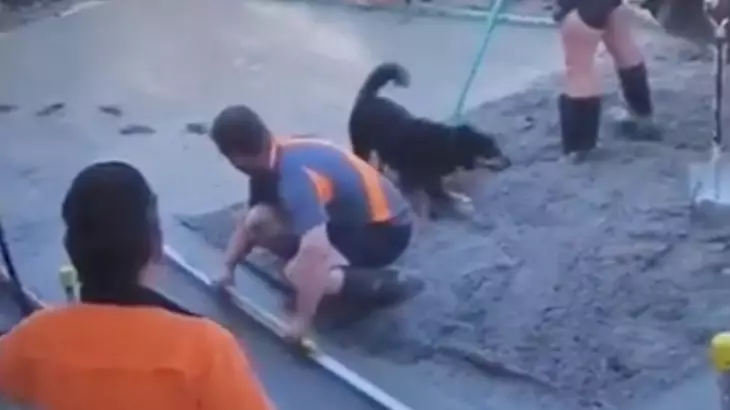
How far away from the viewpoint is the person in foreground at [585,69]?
10.0 ft

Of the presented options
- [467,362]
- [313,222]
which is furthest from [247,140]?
[467,362]

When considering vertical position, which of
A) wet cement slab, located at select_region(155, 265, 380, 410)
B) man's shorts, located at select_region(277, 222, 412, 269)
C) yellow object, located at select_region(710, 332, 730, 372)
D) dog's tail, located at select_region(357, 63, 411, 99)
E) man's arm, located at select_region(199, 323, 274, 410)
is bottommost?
wet cement slab, located at select_region(155, 265, 380, 410)

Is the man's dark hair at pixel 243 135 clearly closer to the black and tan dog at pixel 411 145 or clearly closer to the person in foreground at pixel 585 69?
the black and tan dog at pixel 411 145

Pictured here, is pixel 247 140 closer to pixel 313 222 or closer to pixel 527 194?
pixel 313 222

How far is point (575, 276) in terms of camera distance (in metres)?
2.55

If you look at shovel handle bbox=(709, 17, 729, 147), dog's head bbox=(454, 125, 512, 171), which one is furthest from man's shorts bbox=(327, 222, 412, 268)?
shovel handle bbox=(709, 17, 729, 147)

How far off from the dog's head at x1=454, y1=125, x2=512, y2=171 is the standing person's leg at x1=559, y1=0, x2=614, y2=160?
0.53 ft

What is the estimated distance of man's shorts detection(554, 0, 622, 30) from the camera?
304cm

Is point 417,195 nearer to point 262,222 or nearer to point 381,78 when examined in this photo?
point 381,78

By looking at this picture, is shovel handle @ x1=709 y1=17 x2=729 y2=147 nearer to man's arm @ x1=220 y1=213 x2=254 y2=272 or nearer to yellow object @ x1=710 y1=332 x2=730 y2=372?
man's arm @ x1=220 y1=213 x2=254 y2=272

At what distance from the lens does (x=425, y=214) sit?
2.84 metres

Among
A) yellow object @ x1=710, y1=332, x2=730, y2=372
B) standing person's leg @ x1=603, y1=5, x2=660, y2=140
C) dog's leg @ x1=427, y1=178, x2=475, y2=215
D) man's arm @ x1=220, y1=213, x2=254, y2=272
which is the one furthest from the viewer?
standing person's leg @ x1=603, y1=5, x2=660, y2=140

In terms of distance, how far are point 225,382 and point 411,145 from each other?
1492 mm

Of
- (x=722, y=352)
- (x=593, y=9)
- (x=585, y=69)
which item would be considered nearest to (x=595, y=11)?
(x=593, y=9)
